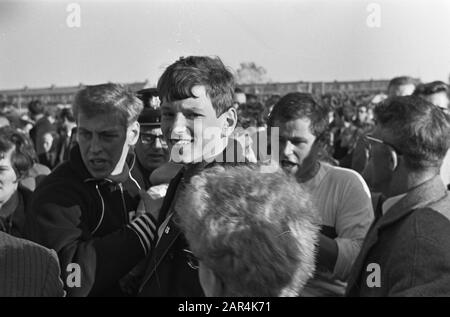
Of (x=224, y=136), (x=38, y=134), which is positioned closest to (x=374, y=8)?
(x=224, y=136)

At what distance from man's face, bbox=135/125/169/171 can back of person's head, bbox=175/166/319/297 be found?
1.70m

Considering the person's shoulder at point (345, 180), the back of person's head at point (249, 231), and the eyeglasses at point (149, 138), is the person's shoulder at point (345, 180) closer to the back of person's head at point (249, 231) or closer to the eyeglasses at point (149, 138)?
the eyeglasses at point (149, 138)

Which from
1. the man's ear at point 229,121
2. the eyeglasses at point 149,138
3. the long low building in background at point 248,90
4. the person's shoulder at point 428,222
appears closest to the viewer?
the person's shoulder at point 428,222

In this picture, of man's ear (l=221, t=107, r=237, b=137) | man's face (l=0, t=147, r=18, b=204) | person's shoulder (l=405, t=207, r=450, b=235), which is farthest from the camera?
man's face (l=0, t=147, r=18, b=204)

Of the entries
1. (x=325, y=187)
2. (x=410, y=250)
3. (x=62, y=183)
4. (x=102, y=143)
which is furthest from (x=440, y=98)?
(x=62, y=183)

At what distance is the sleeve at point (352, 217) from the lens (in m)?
2.35

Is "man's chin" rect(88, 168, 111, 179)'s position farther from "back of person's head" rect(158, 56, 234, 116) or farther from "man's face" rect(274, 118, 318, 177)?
"man's face" rect(274, 118, 318, 177)

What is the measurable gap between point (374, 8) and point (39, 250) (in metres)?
1.98

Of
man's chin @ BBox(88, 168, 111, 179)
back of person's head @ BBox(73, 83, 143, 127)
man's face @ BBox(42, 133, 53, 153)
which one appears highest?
back of person's head @ BBox(73, 83, 143, 127)

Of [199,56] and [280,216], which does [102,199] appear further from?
[280,216]

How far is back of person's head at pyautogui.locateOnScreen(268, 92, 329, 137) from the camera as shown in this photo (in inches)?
116

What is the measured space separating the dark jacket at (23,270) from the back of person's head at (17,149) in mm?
2054

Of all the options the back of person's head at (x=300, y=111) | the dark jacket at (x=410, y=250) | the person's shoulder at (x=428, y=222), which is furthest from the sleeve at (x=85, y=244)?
the back of person's head at (x=300, y=111)

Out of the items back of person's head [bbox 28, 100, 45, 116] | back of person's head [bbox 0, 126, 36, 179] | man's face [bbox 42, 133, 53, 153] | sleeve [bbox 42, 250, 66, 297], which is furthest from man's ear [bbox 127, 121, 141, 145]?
back of person's head [bbox 28, 100, 45, 116]
